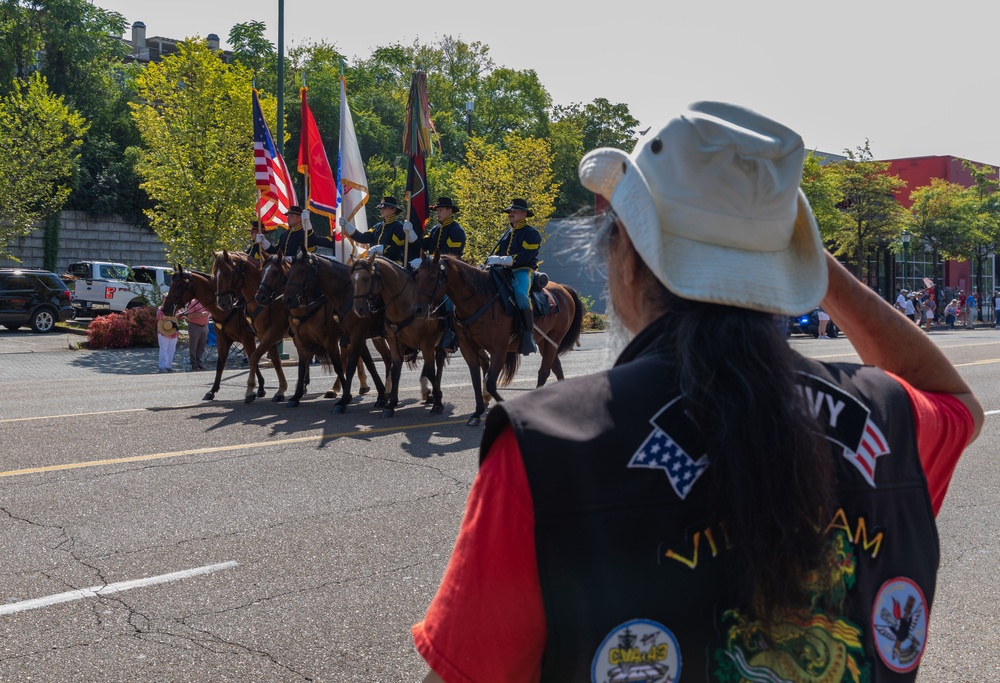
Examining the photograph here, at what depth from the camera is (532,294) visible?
559 inches

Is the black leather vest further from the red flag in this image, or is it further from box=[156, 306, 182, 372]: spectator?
box=[156, 306, 182, 372]: spectator

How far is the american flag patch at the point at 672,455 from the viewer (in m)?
1.49

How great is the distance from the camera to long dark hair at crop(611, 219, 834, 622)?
149cm

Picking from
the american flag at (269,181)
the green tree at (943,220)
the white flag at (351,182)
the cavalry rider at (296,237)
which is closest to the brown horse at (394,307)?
the cavalry rider at (296,237)

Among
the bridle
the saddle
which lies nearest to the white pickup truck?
the bridle

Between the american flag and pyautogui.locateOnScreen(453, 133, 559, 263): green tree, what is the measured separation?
1461cm

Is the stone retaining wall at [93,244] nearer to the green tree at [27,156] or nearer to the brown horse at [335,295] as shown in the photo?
the green tree at [27,156]

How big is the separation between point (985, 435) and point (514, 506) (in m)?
11.2

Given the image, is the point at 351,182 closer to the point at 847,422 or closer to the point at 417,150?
the point at 417,150

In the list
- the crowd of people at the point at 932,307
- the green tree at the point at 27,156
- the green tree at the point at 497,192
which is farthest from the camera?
the crowd of people at the point at 932,307

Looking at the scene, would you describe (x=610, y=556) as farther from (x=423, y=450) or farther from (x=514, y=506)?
(x=423, y=450)

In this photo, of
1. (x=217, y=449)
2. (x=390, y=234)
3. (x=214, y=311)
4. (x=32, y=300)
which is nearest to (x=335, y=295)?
(x=390, y=234)

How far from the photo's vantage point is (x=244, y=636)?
4.85 meters

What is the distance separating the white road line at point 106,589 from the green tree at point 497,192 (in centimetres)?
2958
